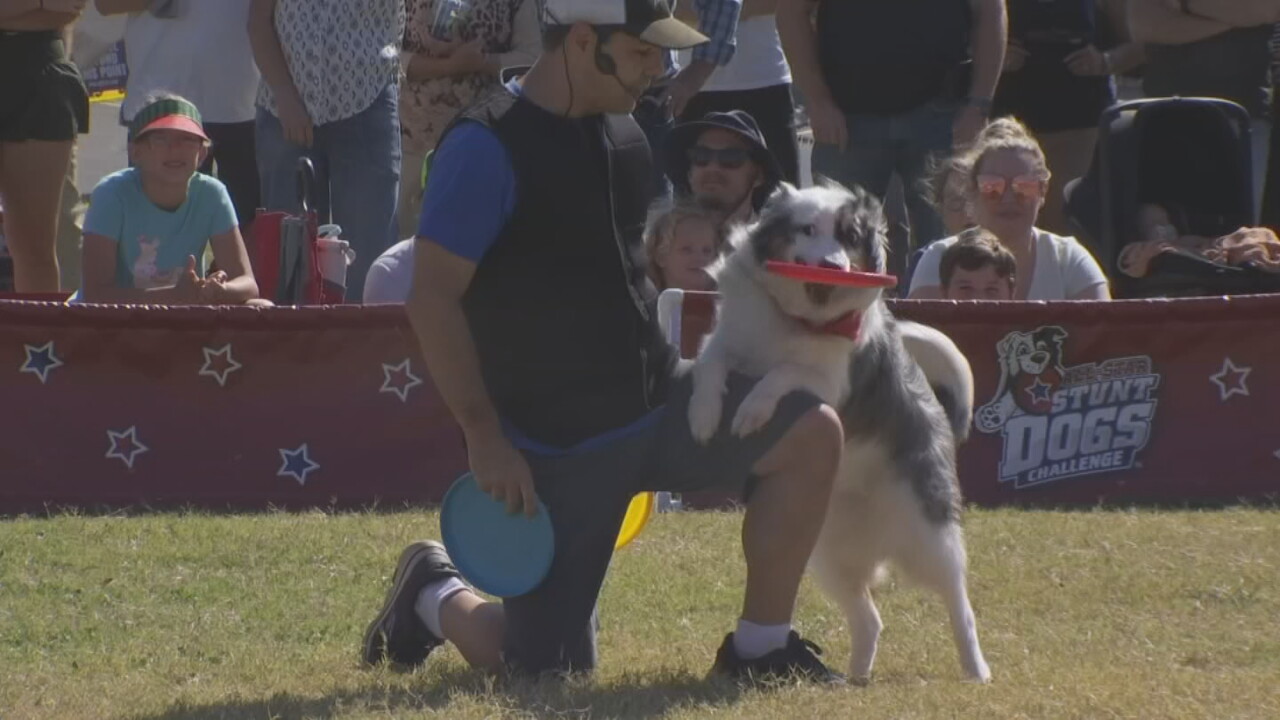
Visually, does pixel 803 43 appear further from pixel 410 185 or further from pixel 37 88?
pixel 37 88

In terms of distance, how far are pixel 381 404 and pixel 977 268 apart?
2232 mm

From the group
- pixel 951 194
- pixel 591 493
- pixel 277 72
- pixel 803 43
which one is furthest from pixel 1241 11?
pixel 591 493

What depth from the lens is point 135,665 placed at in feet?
15.2

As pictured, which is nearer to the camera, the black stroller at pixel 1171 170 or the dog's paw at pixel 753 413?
the dog's paw at pixel 753 413

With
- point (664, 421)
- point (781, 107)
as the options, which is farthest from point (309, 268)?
point (664, 421)

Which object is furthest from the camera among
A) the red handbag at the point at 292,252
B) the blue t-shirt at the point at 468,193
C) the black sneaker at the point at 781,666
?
the red handbag at the point at 292,252

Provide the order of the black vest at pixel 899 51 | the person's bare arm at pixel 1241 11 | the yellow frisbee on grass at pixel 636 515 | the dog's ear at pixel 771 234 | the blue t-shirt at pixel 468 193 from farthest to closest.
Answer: the person's bare arm at pixel 1241 11, the black vest at pixel 899 51, the yellow frisbee on grass at pixel 636 515, the dog's ear at pixel 771 234, the blue t-shirt at pixel 468 193

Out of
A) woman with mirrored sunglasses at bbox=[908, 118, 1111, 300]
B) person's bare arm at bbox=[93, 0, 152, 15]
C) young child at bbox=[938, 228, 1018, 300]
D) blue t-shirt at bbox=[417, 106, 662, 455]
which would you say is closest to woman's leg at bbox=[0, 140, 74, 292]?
person's bare arm at bbox=[93, 0, 152, 15]

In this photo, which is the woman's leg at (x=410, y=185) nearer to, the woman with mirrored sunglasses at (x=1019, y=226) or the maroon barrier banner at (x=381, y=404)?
the maroon barrier banner at (x=381, y=404)

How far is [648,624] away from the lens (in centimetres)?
507

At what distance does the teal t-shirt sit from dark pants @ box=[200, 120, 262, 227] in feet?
4.22

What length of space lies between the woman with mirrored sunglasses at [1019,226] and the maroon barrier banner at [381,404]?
440mm

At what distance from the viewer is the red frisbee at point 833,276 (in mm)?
4117

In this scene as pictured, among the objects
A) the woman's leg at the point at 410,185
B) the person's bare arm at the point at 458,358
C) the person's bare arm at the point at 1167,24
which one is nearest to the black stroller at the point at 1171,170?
the person's bare arm at the point at 1167,24
